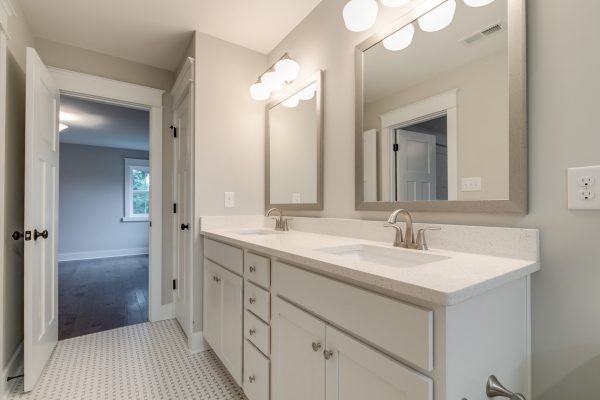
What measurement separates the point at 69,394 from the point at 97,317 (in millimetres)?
→ 1220

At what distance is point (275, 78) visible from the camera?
2010 mm

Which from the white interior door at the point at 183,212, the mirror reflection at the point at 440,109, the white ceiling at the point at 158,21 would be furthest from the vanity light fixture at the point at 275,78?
the mirror reflection at the point at 440,109

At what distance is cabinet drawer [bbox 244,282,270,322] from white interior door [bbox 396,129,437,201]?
744 millimetres

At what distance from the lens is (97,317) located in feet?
8.63

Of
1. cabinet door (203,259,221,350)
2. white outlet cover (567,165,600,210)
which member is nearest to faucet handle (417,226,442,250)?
white outlet cover (567,165,600,210)

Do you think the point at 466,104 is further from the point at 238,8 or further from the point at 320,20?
the point at 238,8

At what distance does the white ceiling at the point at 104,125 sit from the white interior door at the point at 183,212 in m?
1.51

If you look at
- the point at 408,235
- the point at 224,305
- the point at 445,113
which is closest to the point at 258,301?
the point at 224,305

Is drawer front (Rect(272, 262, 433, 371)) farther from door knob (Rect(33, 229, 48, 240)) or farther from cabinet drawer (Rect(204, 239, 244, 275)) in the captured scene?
door knob (Rect(33, 229, 48, 240))

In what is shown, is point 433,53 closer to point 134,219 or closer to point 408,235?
point 408,235

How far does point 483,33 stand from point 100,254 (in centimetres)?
654

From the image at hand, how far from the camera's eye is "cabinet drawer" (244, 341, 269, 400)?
1.24 m

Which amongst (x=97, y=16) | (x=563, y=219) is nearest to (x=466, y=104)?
(x=563, y=219)

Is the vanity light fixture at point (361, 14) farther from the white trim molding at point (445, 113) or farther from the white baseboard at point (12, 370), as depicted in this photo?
the white baseboard at point (12, 370)
